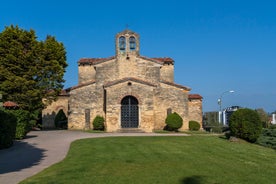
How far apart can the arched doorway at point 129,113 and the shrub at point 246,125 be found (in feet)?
40.1

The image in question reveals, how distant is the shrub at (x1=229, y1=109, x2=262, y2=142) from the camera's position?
2158 centimetres

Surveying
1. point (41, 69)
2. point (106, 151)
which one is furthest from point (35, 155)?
point (41, 69)

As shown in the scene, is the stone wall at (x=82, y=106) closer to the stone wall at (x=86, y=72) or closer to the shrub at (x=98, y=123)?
the shrub at (x=98, y=123)

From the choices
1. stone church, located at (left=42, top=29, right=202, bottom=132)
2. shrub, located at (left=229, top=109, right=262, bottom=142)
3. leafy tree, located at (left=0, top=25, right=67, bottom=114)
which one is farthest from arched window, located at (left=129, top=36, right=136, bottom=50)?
shrub, located at (left=229, top=109, right=262, bottom=142)

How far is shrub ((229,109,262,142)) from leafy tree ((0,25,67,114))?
1798 cm

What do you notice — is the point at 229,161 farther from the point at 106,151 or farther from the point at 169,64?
the point at 169,64

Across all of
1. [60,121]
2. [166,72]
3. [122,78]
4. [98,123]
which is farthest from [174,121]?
[60,121]

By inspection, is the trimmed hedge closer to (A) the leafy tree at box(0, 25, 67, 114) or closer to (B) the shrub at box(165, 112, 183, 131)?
(B) the shrub at box(165, 112, 183, 131)

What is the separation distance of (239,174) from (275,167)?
2.72 meters

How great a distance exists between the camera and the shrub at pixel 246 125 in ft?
70.8

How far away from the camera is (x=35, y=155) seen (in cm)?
1503

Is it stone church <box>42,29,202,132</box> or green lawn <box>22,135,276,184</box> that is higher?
stone church <box>42,29,202,132</box>

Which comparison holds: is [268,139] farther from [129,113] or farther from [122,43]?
[122,43]

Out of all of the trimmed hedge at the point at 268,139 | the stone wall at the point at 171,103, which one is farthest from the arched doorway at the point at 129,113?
the trimmed hedge at the point at 268,139
